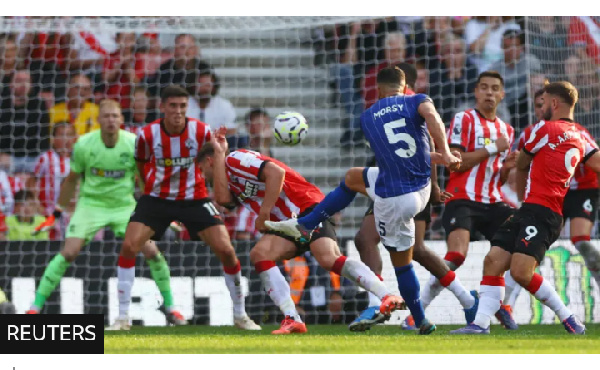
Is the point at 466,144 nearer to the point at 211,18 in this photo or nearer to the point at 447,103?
the point at 447,103

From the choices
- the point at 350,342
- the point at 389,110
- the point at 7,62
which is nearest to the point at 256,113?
the point at 7,62

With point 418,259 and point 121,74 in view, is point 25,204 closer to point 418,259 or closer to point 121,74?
point 121,74

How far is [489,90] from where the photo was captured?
8.70 metres

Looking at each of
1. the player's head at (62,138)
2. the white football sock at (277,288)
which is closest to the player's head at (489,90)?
the white football sock at (277,288)

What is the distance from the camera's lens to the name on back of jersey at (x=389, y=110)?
7.08 metres

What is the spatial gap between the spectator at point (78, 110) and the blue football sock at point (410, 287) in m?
6.12

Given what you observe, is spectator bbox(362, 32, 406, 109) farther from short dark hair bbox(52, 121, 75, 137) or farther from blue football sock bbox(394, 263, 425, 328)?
blue football sock bbox(394, 263, 425, 328)

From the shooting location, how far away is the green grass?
20.2ft

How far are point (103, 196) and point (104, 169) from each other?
0.80ft

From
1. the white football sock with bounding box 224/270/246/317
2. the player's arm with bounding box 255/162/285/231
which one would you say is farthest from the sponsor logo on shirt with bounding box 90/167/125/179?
the player's arm with bounding box 255/162/285/231

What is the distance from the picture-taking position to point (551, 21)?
1136 cm

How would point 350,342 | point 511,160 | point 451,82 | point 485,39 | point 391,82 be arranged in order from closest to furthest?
point 350,342 → point 391,82 → point 511,160 → point 451,82 → point 485,39

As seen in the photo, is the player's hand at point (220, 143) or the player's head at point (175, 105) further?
the player's head at point (175, 105)

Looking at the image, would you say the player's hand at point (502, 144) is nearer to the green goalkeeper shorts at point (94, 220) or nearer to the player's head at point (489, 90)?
the player's head at point (489, 90)
